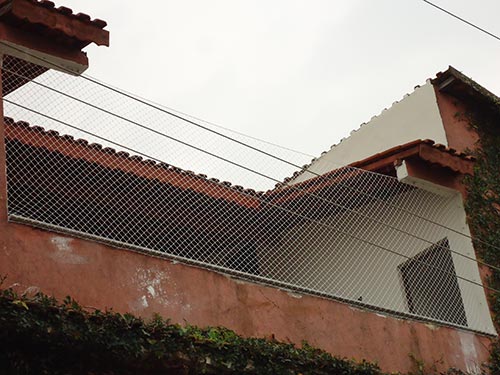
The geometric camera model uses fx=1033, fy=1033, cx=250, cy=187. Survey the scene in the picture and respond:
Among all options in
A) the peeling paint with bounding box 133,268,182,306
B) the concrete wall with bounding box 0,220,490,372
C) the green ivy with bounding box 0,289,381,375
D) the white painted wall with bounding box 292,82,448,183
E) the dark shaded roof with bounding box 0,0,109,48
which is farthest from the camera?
the white painted wall with bounding box 292,82,448,183

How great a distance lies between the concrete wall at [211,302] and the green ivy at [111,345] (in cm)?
31

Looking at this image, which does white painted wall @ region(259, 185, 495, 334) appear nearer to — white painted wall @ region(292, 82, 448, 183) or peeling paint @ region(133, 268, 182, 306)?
white painted wall @ region(292, 82, 448, 183)

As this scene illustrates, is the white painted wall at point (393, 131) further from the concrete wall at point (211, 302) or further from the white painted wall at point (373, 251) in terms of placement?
the concrete wall at point (211, 302)

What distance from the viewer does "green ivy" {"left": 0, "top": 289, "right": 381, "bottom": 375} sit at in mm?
8055

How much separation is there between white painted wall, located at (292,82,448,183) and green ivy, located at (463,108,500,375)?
21.6 inches

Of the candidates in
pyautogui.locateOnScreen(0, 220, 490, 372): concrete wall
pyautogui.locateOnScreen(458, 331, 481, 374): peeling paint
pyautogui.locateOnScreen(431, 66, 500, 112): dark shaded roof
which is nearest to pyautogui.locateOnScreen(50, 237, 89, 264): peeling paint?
pyautogui.locateOnScreen(0, 220, 490, 372): concrete wall

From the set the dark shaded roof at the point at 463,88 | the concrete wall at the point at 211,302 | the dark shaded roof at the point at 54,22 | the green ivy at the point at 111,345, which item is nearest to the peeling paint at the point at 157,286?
the concrete wall at the point at 211,302

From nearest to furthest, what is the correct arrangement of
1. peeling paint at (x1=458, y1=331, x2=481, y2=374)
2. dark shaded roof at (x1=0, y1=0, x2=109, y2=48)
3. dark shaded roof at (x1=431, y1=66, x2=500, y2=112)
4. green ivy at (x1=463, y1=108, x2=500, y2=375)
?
1. dark shaded roof at (x1=0, y1=0, x2=109, y2=48)
2. peeling paint at (x1=458, y1=331, x2=481, y2=374)
3. green ivy at (x1=463, y1=108, x2=500, y2=375)
4. dark shaded roof at (x1=431, y1=66, x2=500, y2=112)

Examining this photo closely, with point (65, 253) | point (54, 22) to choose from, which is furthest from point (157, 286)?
point (54, 22)

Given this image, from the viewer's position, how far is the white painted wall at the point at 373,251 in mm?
12430

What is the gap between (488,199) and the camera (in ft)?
44.9

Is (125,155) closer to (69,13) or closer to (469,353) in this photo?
(69,13)

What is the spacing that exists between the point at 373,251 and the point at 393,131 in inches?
141

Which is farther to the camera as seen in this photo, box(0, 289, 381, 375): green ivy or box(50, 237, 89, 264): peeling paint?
box(50, 237, 89, 264): peeling paint
